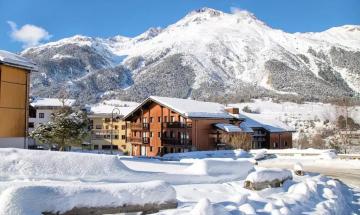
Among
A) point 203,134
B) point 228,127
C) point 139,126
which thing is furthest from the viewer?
point 139,126

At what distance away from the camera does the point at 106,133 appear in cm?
7300

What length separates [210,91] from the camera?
19550 centimetres

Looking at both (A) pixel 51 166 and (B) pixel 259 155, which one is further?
(B) pixel 259 155

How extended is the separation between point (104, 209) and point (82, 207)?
60cm

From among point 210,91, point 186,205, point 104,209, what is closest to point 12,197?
point 104,209

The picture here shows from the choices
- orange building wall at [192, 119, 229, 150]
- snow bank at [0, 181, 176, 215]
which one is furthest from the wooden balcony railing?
snow bank at [0, 181, 176, 215]

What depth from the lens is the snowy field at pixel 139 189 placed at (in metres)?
8.77

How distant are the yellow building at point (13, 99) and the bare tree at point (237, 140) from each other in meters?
26.4

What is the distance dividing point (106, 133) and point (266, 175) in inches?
2318

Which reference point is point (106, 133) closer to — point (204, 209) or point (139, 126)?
point (139, 126)

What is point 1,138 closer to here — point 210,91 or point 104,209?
point 104,209

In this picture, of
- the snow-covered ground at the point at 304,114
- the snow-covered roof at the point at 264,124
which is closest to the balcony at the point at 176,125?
the snow-covered roof at the point at 264,124

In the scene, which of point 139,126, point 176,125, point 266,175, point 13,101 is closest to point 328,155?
point 176,125

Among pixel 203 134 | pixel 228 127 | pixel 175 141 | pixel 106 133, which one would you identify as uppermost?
pixel 228 127
